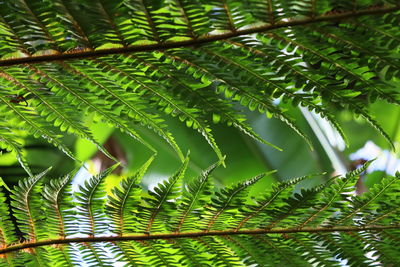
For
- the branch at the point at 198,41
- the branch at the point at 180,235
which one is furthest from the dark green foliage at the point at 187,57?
the branch at the point at 180,235

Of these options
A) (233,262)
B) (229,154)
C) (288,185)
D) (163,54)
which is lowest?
(233,262)

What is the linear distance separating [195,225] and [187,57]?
0.83ft

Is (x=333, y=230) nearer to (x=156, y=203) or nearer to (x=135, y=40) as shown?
(x=156, y=203)

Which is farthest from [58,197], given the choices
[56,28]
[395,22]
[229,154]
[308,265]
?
[229,154]

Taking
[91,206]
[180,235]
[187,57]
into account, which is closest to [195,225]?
[180,235]

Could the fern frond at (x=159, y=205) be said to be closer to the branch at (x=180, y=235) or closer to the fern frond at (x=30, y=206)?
the branch at (x=180, y=235)

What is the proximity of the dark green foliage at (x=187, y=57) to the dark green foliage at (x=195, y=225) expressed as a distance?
3.6 inches

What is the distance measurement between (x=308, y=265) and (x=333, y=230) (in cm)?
6

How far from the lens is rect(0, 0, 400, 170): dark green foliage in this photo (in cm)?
54

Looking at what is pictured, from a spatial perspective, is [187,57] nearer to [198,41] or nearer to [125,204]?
[198,41]

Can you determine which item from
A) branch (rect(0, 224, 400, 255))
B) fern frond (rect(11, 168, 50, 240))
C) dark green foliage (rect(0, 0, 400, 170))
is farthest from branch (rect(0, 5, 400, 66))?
branch (rect(0, 224, 400, 255))

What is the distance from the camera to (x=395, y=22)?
537 mm

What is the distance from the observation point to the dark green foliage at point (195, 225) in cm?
68

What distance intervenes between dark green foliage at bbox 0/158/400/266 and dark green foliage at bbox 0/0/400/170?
0.09 m
